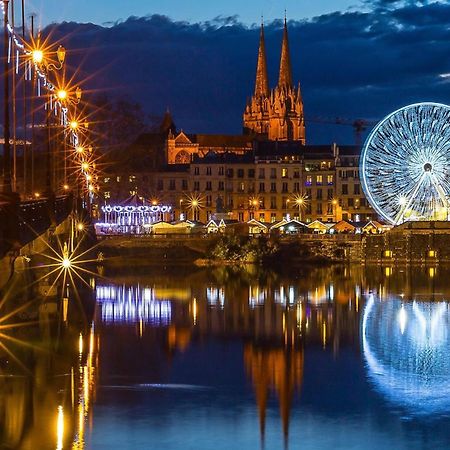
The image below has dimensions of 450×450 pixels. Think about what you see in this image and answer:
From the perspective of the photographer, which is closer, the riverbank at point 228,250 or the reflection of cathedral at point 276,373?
the reflection of cathedral at point 276,373

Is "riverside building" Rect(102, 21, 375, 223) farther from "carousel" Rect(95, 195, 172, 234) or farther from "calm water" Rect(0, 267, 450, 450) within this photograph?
"calm water" Rect(0, 267, 450, 450)

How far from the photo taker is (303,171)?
160m

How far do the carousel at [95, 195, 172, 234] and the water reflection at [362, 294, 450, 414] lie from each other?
6127 cm

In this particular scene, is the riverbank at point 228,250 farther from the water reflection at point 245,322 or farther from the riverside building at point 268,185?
the riverside building at point 268,185

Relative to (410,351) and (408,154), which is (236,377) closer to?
(410,351)

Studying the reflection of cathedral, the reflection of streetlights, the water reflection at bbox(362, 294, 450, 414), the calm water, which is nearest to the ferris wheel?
the water reflection at bbox(362, 294, 450, 414)

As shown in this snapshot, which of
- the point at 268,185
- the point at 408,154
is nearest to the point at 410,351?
the point at 408,154

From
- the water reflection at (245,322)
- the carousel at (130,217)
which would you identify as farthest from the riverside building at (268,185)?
the water reflection at (245,322)

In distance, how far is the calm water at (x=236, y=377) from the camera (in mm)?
30297

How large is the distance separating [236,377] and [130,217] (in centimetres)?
9401

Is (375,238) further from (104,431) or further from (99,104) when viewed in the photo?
(104,431)

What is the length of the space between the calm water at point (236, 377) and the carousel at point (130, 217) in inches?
2317

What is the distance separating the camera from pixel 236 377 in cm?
3959

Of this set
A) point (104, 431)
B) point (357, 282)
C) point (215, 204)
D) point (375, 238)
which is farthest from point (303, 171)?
point (104, 431)
